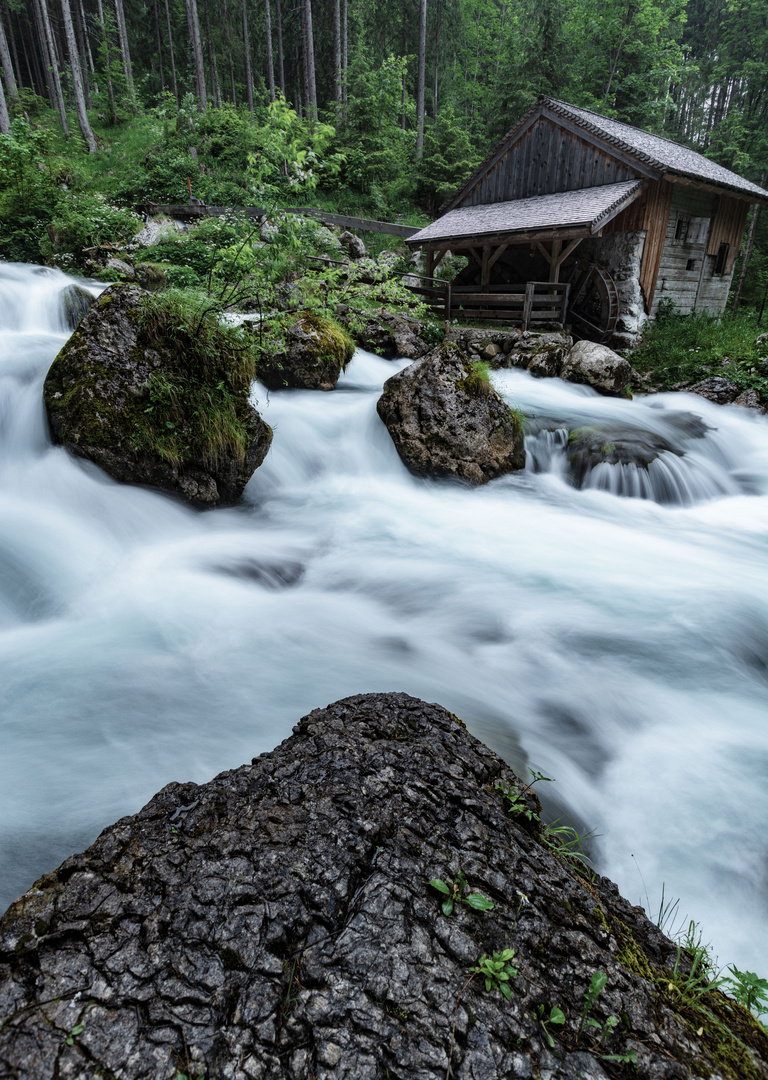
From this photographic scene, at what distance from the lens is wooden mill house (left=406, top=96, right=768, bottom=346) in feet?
47.1

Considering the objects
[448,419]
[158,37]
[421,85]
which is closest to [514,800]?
[448,419]

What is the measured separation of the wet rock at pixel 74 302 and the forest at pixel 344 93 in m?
5.47

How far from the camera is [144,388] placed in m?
5.64

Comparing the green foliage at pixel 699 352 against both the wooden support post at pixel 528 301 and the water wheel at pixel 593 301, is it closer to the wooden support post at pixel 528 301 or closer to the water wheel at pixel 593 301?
the water wheel at pixel 593 301

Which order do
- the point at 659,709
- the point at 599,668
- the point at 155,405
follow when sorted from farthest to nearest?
the point at 155,405 < the point at 599,668 < the point at 659,709

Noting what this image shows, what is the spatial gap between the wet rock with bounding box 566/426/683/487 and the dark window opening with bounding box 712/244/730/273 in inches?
489

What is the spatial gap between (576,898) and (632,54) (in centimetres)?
3924

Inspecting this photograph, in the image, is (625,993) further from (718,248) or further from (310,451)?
(718,248)

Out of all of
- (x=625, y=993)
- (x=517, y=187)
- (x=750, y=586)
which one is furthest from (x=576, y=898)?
(x=517, y=187)

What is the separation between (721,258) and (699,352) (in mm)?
6973

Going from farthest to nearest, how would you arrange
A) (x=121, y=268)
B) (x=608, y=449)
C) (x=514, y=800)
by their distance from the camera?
(x=121, y=268) → (x=608, y=449) → (x=514, y=800)

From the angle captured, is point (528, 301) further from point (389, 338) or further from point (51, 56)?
point (51, 56)

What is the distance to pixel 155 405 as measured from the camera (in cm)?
568

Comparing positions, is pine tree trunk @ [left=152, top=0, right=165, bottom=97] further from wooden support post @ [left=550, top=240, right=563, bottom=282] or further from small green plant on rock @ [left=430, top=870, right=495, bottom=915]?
small green plant on rock @ [left=430, top=870, right=495, bottom=915]
